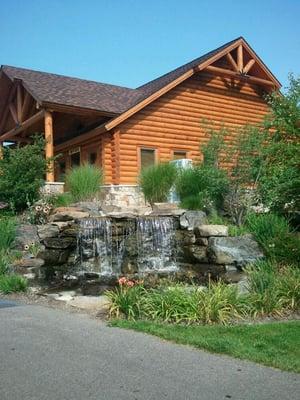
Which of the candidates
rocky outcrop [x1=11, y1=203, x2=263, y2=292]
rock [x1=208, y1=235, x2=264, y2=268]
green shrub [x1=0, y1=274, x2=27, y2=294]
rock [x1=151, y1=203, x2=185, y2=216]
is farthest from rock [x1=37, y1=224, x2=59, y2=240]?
rock [x1=208, y1=235, x2=264, y2=268]

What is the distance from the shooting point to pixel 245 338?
575 centimetres

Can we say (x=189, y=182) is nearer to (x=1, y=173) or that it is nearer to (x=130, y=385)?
(x=1, y=173)

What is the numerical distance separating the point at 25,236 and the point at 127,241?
286 cm

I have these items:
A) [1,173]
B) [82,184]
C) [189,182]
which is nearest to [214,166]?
[189,182]

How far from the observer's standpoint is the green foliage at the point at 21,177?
14883 millimetres

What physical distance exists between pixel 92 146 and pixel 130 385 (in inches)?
641

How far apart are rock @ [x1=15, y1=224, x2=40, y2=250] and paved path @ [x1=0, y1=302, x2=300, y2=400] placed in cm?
625

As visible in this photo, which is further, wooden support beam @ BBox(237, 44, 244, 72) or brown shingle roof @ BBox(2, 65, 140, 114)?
wooden support beam @ BBox(237, 44, 244, 72)

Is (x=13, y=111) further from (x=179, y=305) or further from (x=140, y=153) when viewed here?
(x=179, y=305)

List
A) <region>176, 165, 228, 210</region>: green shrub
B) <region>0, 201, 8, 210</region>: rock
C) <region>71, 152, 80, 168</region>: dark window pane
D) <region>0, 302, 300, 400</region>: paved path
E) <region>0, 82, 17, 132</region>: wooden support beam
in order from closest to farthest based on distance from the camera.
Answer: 1. <region>0, 302, 300, 400</region>: paved path
2. <region>176, 165, 228, 210</region>: green shrub
3. <region>0, 201, 8, 210</region>: rock
4. <region>71, 152, 80, 168</region>: dark window pane
5. <region>0, 82, 17, 132</region>: wooden support beam

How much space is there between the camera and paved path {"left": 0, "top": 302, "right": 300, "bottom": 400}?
408cm

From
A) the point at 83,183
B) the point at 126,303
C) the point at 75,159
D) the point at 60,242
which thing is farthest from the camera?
the point at 75,159

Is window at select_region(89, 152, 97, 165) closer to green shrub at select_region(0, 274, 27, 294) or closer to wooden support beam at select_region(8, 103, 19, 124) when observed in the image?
wooden support beam at select_region(8, 103, 19, 124)

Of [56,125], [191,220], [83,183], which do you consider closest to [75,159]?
[56,125]
